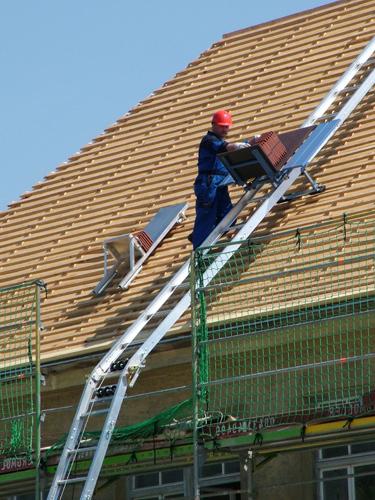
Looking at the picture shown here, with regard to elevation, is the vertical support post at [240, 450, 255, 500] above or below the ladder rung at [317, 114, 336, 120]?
below

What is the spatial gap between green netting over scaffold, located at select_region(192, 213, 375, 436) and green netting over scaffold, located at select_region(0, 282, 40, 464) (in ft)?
6.15

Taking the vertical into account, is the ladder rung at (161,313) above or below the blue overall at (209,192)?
below

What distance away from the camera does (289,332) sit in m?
13.6

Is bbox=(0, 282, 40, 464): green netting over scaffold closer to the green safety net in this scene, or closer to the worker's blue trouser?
the green safety net

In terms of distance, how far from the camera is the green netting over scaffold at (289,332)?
13.3 metres

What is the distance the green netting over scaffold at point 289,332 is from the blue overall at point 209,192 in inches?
42.1

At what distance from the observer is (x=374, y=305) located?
13305mm

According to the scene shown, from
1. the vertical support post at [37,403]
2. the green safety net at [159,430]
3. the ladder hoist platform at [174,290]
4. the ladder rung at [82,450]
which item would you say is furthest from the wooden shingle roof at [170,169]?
the ladder rung at [82,450]

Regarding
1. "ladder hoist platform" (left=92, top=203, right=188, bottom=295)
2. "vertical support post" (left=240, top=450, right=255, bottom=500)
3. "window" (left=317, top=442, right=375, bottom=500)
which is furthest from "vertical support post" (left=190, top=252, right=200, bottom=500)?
"ladder hoist platform" (left=92, top=203, right=188, bottom=295)

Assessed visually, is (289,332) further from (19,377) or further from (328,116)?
(328,116)

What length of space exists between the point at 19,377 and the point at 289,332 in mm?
3028

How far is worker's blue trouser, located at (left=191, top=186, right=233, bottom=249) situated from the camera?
15648 millimetres

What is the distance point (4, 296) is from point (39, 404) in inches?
108

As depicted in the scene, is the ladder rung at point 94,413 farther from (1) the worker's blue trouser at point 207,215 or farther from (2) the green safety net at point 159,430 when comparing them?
(1) the worker's blue trouser at point 207,215
